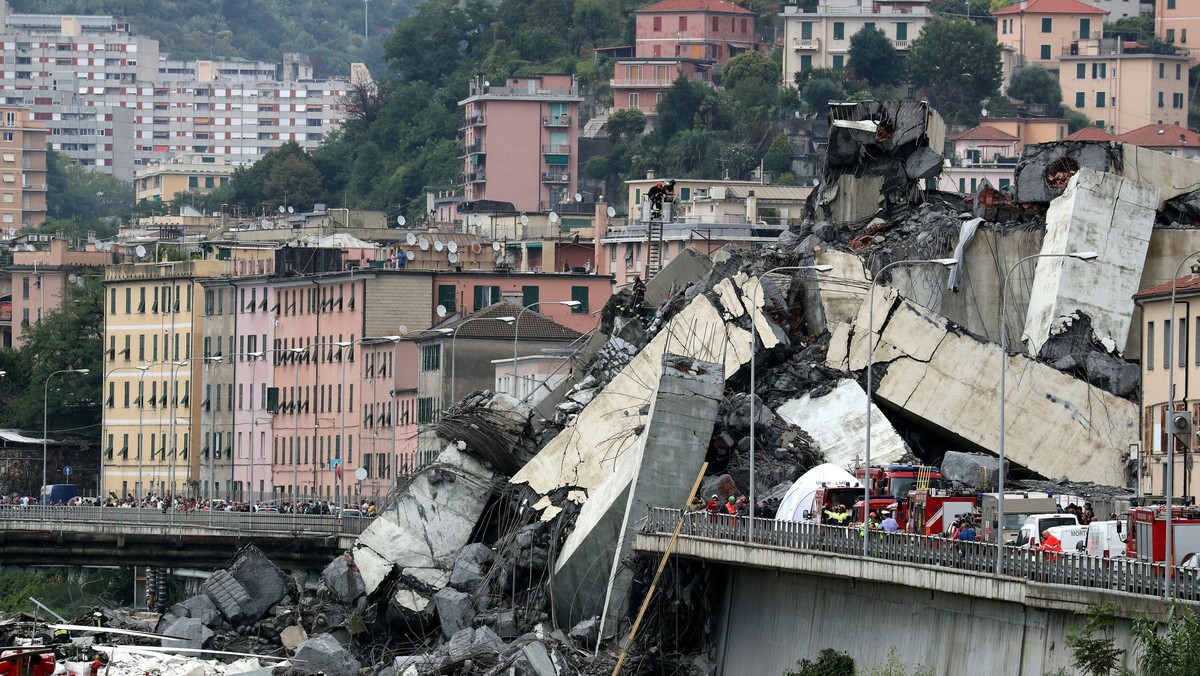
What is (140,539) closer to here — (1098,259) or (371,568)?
(371,568)

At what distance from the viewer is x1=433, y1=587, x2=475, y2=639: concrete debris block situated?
77.8m

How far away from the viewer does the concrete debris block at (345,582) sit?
8438 cm

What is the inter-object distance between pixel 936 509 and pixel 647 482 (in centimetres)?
1203

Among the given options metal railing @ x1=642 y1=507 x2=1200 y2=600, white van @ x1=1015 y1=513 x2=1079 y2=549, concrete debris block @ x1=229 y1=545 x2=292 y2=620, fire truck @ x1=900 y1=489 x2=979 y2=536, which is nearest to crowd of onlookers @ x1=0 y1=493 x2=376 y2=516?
concrete debris block @ x1=229 y1=545 x2=292 y2=620

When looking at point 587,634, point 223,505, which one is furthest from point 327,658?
point 223,505

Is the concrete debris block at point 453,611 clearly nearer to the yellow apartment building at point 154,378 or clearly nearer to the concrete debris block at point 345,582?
the concrete debris block at point 345,582

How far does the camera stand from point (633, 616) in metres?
70.2

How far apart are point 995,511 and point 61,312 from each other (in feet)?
380

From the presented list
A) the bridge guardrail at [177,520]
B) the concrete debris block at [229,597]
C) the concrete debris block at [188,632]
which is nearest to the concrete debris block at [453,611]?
the concrete debris block at [188,632]

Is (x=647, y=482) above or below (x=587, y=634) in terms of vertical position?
above

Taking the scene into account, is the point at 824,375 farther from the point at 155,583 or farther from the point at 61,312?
the point at 61,312

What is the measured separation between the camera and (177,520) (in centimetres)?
10394

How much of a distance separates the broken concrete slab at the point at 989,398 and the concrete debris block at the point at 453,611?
11750 millimetres

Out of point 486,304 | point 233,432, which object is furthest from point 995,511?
point 233,432
